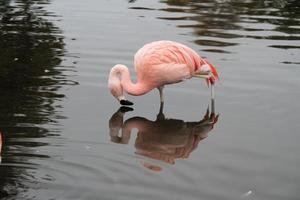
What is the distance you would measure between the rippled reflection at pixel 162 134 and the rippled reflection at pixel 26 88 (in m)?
0.77

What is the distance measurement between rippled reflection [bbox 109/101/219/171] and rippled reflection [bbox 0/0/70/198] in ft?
2.53

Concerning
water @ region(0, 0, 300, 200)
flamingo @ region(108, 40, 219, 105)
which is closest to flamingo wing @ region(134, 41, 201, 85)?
flamingo @ region(108, 40, 219, 105)

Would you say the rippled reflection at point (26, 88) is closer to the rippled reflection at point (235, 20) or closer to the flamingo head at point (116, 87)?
the flamingo head at point (116, 87)

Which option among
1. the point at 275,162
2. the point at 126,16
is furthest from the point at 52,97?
the point at 126,16

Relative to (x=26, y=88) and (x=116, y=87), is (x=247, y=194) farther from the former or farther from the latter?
(x=26, y=88)

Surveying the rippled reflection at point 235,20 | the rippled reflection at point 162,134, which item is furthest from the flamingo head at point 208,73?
the rippled reflection at point 235,20

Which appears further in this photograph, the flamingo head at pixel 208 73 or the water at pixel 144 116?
the flamingo head at pixel 208 73

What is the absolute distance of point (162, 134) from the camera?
759cm

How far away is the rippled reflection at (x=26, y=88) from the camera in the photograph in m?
6.35

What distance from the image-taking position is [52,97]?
8.66m

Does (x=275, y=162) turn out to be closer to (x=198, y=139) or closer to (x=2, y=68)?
(x=198, y=139)

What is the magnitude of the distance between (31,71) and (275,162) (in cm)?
456

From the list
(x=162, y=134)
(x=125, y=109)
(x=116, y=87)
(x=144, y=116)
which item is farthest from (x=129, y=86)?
(x=162, y=134)

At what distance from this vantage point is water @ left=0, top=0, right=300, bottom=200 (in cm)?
605
